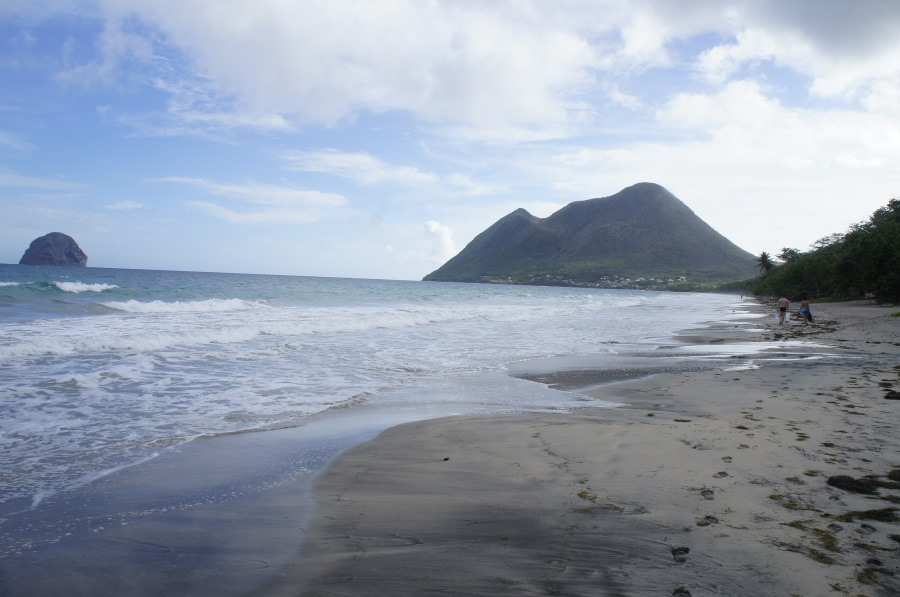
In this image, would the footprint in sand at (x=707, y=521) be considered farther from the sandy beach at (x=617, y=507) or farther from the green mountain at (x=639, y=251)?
the green mountain at (x=639, y=251)

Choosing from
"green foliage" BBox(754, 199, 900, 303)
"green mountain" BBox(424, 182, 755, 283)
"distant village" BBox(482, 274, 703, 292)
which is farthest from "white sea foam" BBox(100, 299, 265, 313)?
"green mountain" BBox(424, 182, 755, 283)

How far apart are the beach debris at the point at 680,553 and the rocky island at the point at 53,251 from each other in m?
160

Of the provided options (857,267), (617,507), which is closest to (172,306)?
(617,507)

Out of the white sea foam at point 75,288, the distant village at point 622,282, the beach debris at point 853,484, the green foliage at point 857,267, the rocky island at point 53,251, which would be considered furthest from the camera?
the distant village at point 622,282

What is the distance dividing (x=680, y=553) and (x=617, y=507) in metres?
0.78

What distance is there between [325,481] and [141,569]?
5.84 feet

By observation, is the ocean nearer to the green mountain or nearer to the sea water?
the sea water

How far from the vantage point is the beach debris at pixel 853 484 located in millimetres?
4200

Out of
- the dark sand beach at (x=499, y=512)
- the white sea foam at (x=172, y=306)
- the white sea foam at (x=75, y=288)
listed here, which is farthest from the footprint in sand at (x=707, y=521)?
the white sea foam at (x=75, y=288)

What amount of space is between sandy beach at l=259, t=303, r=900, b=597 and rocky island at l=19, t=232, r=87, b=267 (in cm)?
15652

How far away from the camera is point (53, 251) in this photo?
129375 millimetres

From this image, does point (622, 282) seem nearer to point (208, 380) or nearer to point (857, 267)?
point (857, 267)

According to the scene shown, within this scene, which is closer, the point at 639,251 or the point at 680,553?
the point at 680,553

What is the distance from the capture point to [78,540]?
365 cm
